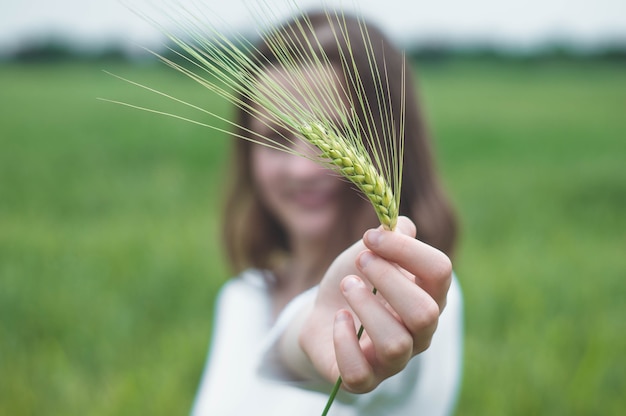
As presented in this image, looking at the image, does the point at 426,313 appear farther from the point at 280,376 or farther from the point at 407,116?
the point at 407,116

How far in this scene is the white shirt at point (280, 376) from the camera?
3.21 ft

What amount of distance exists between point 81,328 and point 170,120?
5808mm

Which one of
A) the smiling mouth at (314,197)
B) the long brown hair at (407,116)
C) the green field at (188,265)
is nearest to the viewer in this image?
the long brown hair at (407,116)

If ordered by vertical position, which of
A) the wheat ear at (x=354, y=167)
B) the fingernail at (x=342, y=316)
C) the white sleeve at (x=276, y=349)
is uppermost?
Answer: the wheat ear at (x=354, y=167)

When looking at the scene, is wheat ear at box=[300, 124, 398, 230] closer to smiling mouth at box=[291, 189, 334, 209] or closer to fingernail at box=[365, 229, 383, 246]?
fingernail at box=[365, 229, 383, 246]

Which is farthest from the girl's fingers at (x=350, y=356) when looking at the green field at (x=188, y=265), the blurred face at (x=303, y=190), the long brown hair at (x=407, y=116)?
the green field at (x=188, y=265)

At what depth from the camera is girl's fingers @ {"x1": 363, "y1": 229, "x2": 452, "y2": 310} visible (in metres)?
0.62

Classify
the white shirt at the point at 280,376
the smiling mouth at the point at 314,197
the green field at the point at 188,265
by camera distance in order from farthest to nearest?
the green field at the point at 188,265 < the smiling mouth at the point at 314,197 < the white shirt at the point at 280,376

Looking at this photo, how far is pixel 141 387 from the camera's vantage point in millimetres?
2150

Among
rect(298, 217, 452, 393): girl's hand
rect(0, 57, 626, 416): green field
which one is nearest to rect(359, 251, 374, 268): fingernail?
A: rect(298, 217, 452, 393): girl's hand

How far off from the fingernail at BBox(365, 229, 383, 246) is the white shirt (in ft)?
1.21

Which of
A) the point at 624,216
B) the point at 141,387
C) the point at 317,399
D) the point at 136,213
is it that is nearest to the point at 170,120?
the point at 136,213

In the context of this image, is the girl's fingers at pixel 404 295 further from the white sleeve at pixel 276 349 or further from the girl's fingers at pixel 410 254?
the white sleeve at pixel 276 349

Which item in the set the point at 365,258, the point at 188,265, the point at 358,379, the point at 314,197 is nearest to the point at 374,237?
the point at 365,258
